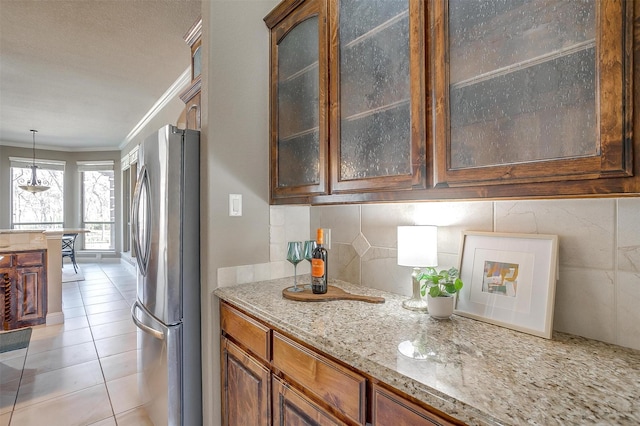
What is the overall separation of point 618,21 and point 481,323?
36.8 inches

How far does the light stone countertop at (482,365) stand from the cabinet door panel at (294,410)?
210mm

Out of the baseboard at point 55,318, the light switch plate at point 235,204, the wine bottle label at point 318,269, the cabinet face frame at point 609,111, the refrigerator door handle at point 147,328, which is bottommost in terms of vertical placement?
the baseboard at point 55,318

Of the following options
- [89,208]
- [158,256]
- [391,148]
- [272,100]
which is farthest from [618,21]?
[89,208]

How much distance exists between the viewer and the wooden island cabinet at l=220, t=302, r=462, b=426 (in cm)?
87

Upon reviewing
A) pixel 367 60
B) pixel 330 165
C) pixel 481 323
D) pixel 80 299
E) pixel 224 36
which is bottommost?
pixel 80 299

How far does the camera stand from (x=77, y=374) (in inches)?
101

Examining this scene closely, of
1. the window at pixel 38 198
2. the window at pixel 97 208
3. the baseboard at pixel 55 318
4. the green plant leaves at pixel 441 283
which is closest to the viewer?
the green plant leaves at pixel 441 283

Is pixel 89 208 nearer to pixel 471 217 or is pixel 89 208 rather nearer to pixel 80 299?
pixel 80 299

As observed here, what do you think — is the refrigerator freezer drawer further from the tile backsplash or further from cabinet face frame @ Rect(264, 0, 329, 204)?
cabinet face frame @ Rect(264, 0, 329, 204)

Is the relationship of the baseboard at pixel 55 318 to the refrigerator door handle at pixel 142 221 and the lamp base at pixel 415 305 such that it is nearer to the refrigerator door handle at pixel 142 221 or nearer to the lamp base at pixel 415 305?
the refrigerator door handle at pixel 142 221

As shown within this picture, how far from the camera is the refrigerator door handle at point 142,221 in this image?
6.02ft

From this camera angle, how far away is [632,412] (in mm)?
644

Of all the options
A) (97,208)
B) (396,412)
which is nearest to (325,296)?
(396,412)

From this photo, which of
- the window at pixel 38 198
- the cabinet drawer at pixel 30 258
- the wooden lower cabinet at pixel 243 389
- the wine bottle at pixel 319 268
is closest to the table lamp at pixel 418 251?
the wine bottle at pixel 319 268
